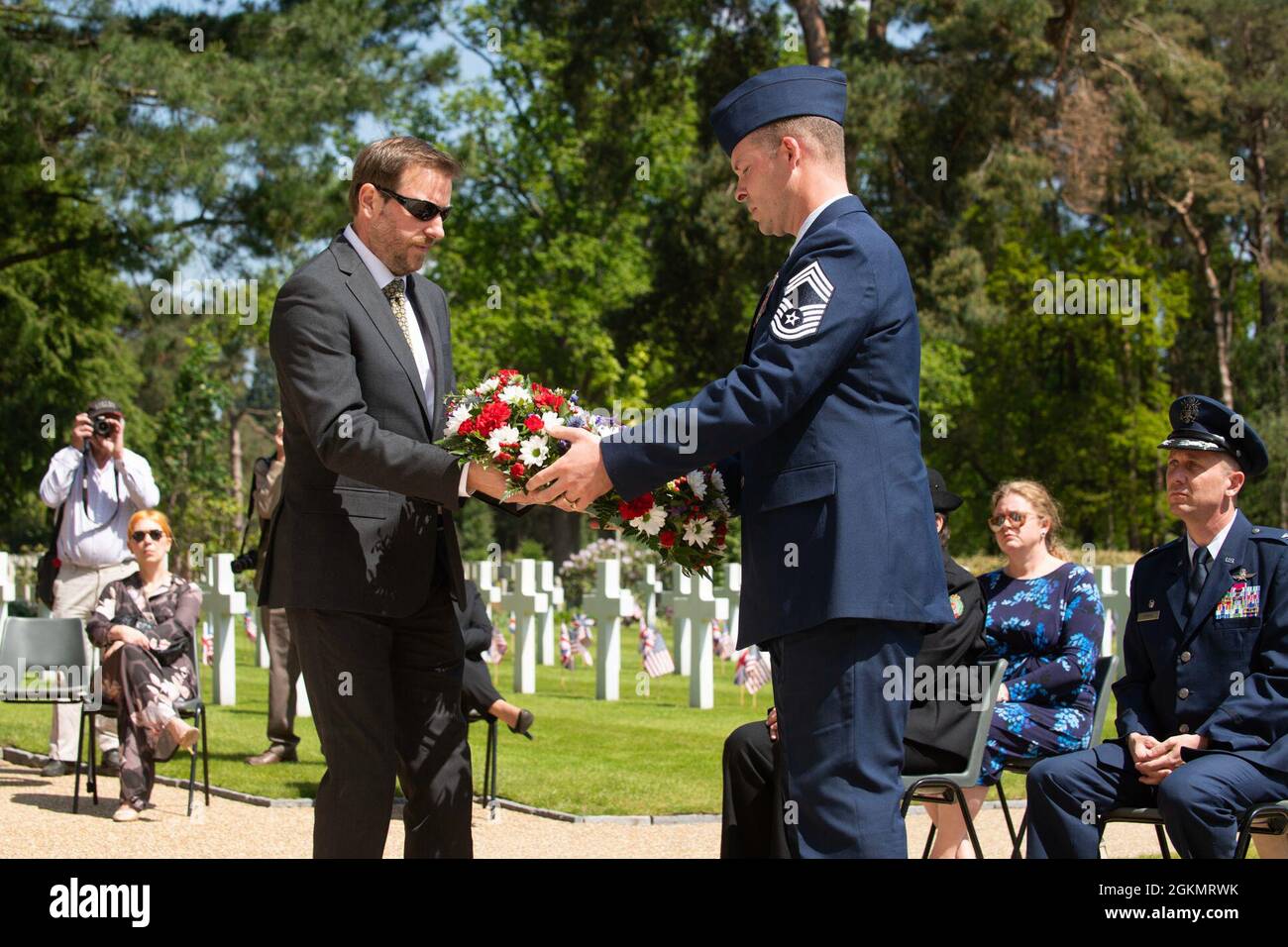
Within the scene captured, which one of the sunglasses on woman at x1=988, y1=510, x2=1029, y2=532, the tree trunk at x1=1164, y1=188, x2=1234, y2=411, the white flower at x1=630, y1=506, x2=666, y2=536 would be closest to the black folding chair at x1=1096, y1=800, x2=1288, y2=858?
the sunglasses on woman at x1=988, y1=510, x2=1029, y2=532

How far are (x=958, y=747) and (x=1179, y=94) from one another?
93.1 feet

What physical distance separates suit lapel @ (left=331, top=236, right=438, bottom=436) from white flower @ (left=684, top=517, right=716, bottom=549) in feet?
2.90

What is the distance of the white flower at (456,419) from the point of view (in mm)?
4422

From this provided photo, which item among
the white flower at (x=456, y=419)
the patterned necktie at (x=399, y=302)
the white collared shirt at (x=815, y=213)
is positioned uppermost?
the white collared shirt at (x=815, y=213)

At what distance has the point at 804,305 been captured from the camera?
3.79 m

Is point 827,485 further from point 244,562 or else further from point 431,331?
point 244,562

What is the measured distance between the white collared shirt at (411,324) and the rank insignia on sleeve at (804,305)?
1320 millimetres

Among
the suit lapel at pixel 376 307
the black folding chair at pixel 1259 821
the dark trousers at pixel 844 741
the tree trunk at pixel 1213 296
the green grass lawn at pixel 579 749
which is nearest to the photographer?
the dark trousers at pixel 844 741

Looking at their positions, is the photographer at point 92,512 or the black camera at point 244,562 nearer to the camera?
the photographer at point 92,512

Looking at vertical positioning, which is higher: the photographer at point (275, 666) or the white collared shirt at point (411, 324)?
the white collared shirt at point (411, 324)

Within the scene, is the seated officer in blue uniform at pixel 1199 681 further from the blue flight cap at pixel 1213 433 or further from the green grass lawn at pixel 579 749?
the green grass lawn at pixel 579 749

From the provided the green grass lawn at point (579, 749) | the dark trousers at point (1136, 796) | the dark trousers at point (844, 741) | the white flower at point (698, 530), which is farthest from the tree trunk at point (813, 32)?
the dark trousers at point (844, 741)

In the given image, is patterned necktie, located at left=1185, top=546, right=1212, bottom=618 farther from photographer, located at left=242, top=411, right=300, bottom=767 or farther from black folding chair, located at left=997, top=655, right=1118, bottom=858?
photographer, located at left=242, top=411, right=300, bottom=767

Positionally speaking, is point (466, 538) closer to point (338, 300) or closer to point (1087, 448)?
point (1087, 448)
